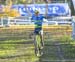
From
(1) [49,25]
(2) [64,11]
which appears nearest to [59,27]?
(1) [49,25]

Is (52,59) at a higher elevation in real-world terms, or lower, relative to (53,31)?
higher

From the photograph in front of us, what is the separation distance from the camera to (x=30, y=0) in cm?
3400

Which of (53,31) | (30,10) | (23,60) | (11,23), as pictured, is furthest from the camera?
(30,10)

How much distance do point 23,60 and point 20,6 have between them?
2309cm

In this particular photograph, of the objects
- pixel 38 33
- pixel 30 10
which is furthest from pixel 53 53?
pixel 30 10

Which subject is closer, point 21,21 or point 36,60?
point 36,60

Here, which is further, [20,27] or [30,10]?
[30,10]

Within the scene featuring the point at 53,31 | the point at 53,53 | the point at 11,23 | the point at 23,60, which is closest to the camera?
the point at 23,60

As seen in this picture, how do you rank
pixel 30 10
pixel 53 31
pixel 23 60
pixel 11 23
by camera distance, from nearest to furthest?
1. pixel 23 60
2. pixel 53 31
3. pixel 11 23
4. pixel 30 10

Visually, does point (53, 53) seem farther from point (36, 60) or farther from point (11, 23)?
point (11, 23)

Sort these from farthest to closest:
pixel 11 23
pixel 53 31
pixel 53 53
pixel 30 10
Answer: pixel 30 10
pixel 11 23
pixel 53 31
pixel 53 53

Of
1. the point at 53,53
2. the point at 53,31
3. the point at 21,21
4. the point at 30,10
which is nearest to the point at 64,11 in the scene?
the point at 30,10

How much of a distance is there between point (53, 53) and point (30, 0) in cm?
2308

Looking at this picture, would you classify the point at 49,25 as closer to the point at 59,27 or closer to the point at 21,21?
the point at 59,27
